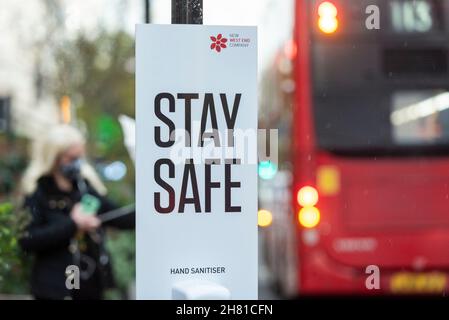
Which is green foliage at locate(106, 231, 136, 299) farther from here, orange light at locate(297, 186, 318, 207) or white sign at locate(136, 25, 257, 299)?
white sign at locate(136, 25, 257, 299)

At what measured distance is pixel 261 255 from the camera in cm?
1447

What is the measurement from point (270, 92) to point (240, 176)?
7446 millimetres

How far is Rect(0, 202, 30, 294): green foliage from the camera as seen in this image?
14.6ft

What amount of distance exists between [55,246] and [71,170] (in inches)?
18.0

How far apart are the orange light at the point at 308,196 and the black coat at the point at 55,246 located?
3.67m

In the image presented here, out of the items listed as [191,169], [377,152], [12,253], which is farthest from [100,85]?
[191,169]

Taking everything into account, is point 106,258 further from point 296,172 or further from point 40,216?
point 296,172

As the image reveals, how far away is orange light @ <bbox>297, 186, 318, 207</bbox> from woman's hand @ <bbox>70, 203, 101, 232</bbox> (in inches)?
151

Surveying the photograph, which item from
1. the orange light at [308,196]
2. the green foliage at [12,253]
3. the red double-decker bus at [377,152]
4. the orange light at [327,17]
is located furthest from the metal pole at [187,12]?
the orange light at [308,196]

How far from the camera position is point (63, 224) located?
15.3 feet

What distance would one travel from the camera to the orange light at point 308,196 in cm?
838

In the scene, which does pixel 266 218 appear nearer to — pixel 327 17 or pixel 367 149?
pixel 367 149

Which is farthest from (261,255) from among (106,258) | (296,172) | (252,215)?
(252,215)

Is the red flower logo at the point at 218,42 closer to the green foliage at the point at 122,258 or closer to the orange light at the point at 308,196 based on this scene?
the green foliage at the point at 122,258
